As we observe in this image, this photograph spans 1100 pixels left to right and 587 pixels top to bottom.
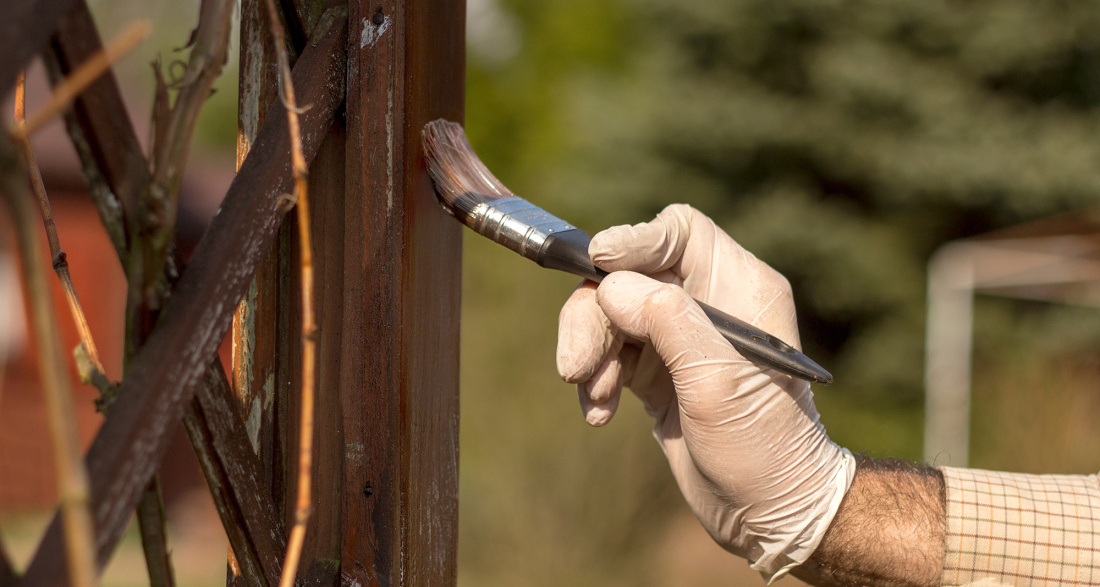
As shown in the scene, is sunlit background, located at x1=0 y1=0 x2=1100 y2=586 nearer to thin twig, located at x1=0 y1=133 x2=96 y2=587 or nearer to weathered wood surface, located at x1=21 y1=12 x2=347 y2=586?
weathered wood surface, located at x1=21 y1=12 x2=347 y2=586

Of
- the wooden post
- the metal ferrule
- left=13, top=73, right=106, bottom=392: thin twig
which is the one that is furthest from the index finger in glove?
left=13, top=73, right=106, bottom=392: thin twig

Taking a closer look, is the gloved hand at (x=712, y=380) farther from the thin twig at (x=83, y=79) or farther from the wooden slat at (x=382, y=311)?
the thin twig at (x=83, y=79)

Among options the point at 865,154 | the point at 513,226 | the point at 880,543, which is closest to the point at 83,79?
the point at 513,226

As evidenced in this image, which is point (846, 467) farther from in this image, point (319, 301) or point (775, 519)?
point (319, 301)

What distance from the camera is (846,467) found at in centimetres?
142

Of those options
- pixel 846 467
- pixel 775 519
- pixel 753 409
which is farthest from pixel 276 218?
pixel 846 467

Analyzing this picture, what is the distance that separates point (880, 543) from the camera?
1.38 meters

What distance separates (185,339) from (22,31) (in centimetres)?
28

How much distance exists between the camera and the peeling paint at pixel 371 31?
3.33 feet

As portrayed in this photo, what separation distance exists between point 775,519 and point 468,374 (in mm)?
4293

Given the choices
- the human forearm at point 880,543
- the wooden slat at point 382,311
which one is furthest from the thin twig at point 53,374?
the human forearm at point 880,543

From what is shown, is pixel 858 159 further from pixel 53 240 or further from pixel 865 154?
pixel 53 240

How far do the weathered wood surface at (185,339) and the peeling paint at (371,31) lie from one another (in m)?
0.09

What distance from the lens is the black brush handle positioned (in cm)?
120
